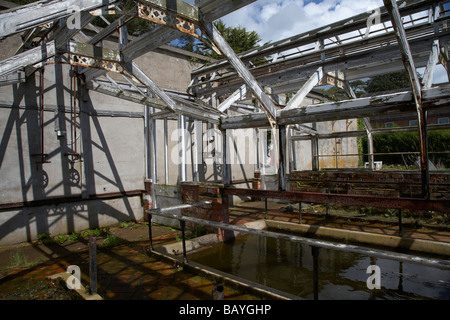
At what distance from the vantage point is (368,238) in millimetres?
5535

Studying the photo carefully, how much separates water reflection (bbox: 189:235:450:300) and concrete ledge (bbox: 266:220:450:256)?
616 millimetres

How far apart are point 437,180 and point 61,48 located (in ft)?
32.0

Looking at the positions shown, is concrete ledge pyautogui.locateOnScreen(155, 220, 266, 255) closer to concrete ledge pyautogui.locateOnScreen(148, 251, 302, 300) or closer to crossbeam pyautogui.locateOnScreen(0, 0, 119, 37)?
concrete ledge pyautogui.locateOnScreen(148, 251, 302, 300)

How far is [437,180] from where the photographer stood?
807 cm

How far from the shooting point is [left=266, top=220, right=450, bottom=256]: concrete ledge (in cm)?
487

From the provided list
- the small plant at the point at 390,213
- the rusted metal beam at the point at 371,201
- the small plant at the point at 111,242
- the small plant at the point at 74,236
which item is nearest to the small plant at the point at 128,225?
the small plant at the point at 74,236

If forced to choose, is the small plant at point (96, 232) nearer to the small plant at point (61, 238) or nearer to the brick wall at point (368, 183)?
the small plant at point (61, 238)

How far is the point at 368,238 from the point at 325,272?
177cm

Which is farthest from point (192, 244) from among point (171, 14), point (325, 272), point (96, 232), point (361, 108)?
point (171, 14)

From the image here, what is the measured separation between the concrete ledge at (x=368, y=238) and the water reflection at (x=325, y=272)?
2.02 feet

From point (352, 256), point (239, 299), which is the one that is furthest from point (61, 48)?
point (352, 256)

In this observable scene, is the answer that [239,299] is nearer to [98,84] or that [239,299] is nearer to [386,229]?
[386,229]

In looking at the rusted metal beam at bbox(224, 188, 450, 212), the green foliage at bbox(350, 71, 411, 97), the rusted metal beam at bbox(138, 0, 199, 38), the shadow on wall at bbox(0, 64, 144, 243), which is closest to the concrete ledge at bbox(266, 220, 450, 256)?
the rusted metal beam at bbox(224, 188, 450, 212)

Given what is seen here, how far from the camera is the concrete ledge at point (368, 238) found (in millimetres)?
4871
